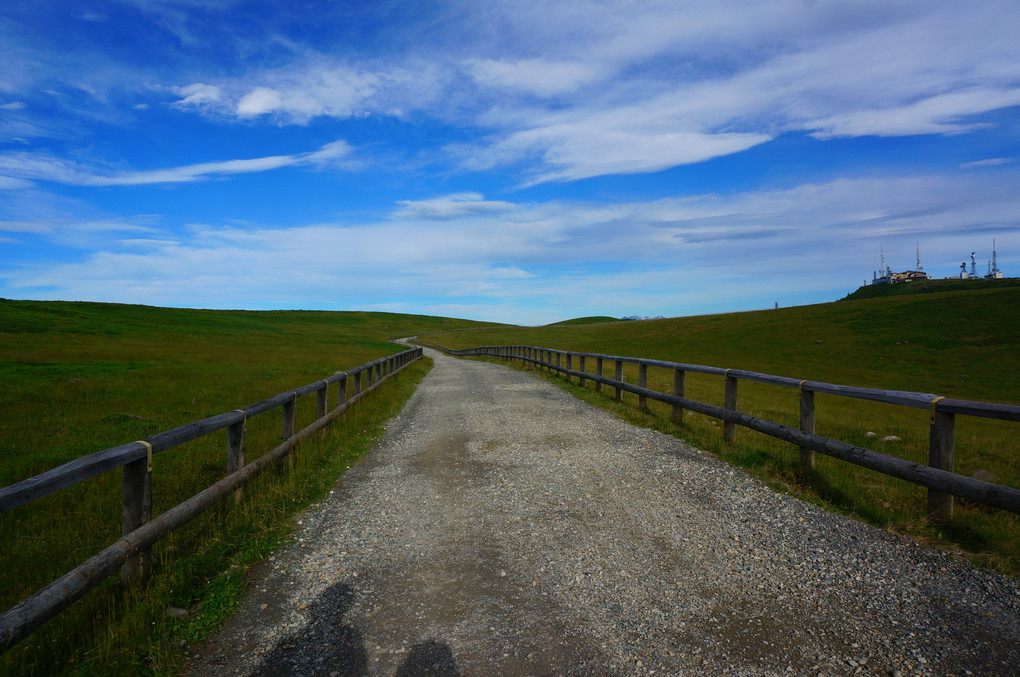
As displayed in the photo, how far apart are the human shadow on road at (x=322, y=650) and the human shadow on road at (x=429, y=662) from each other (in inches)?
10.7

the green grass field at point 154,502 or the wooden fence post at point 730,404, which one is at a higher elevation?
the wooden fence post at point 730,404

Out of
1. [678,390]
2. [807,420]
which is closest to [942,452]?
[807,420]

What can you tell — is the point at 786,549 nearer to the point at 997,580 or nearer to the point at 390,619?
the point at 997,580

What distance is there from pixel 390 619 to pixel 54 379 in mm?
21556

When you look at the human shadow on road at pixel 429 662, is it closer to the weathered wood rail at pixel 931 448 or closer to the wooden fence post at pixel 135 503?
the wooden fence post at pixel 135 503

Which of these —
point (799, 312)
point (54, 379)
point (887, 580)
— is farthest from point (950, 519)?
point (799, 312)

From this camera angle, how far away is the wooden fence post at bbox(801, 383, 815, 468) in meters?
7.23

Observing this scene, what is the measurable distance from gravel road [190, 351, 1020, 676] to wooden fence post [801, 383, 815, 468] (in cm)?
91

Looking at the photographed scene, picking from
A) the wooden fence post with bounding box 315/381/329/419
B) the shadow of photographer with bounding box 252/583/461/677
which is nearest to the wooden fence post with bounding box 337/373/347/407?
the wooden fence post with bounding box 315/381/329/419

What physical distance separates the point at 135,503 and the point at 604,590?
3.78m

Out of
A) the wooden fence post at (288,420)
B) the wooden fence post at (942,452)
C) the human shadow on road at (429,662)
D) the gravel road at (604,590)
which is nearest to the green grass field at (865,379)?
the wooden fence post at (942,452)

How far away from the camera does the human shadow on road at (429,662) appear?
326 cm

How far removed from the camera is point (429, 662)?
3.36 metres

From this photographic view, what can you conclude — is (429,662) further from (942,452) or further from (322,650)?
(942,452)
